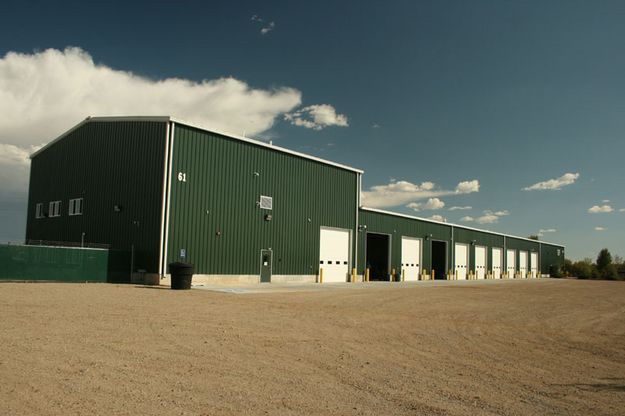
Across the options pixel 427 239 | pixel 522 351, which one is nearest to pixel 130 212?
pixel 522 351

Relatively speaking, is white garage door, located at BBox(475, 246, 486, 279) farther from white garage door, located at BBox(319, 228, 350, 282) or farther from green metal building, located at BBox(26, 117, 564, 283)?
white garage door, located at BBox(319, 228, 350, 282)

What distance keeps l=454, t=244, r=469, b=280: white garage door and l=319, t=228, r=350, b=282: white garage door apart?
19491 mm

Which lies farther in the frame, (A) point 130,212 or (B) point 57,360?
(A) point 130,212

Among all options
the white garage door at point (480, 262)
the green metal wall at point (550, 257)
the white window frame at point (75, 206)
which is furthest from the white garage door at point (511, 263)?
the white window frame at point (75, 206)

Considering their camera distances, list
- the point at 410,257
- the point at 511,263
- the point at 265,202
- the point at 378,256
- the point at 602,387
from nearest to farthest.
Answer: the point at 602,387 → the point at 265,202 → the point at 378,256 → the point at 410,257 → the point at 511,263

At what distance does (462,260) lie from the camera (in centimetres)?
5384

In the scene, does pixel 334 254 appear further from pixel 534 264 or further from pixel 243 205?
pixel 534 264

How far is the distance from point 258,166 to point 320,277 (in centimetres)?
893

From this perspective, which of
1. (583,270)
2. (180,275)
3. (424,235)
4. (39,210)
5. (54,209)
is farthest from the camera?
(583,270)

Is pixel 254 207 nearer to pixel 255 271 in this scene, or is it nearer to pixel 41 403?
pixel 255 271

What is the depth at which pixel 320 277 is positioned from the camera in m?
34.2

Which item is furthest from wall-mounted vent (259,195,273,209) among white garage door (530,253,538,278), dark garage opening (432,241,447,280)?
white garage door (530,253,538,278)

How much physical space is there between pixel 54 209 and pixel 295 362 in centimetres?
3187

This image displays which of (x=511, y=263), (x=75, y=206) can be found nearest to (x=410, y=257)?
(x=511, y=263)
